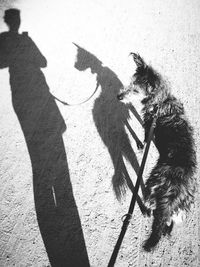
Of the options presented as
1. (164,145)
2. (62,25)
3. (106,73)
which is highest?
(62,25)

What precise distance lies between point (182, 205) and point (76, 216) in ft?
6.53

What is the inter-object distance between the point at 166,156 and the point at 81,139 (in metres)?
2.11

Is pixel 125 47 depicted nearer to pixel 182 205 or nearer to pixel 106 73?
pixel 106 73

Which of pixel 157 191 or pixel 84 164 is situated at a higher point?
pixel 157 191

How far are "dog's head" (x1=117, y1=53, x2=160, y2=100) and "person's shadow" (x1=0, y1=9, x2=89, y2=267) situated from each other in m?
1.98

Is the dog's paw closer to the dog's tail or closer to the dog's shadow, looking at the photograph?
the dog's shadow

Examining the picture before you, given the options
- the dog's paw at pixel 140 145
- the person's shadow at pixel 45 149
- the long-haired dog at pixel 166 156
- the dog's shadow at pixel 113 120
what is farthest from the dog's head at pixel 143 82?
the person's shadow at pixel 45 149

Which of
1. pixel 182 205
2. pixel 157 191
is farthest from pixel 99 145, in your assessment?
pixel 182 205

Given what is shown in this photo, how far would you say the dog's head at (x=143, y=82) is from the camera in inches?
163

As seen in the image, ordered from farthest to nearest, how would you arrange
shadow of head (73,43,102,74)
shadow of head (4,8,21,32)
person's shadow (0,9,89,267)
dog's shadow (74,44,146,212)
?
shadow of head (4,8,21,32)
shadow of head (73,43,102,74)
dog's shadow (74,44,146,212)
person's shadow (0,9,89,267)

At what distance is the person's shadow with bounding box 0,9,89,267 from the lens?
322cm

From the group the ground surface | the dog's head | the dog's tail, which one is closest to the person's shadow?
the ground surface

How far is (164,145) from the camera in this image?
3635 millimetres

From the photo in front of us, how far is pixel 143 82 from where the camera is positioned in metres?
4.20
